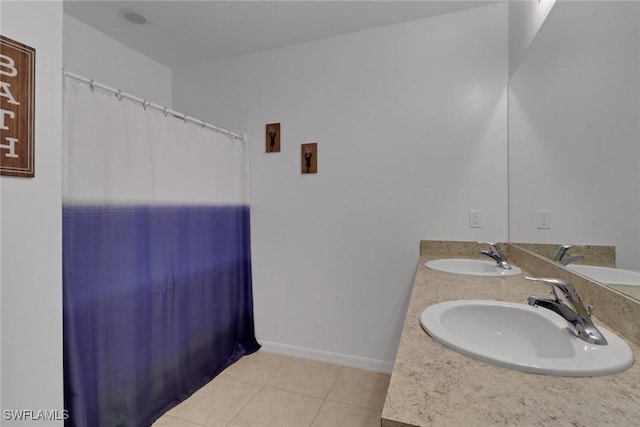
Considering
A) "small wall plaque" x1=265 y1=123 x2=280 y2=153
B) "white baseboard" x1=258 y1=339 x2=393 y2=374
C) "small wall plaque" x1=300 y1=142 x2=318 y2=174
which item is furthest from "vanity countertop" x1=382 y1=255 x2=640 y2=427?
"small wall plaque" x1=265 y1=123 x2=280 y2=153

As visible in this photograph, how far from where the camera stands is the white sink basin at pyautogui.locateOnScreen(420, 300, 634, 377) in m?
0.61

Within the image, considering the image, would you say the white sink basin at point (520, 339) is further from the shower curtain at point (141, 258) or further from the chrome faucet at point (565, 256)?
the shower curtain at point (141, 258)

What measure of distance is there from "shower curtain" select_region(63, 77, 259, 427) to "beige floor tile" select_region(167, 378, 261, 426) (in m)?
0.08

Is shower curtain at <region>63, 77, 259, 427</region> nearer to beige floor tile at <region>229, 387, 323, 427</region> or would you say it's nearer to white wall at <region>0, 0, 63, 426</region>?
white wall at <region>0, 0, 63, 426</region>

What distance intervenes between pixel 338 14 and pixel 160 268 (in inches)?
77.1

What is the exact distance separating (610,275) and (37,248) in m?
1.86

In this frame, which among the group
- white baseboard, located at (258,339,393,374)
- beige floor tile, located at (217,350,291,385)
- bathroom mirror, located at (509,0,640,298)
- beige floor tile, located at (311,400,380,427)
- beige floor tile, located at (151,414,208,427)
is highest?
bathroom mirror, located at (509,0,640,298)

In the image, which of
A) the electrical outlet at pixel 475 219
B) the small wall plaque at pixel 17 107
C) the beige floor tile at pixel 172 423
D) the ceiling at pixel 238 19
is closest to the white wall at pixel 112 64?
the ceiling at pixel 238 19

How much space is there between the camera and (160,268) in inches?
69.8

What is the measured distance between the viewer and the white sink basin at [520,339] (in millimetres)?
613

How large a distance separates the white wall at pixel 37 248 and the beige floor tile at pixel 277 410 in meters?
0.87

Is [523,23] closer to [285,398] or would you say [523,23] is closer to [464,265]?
[464,265]

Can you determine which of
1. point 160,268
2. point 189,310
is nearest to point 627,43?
point 160,268

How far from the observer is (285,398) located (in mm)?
1838
